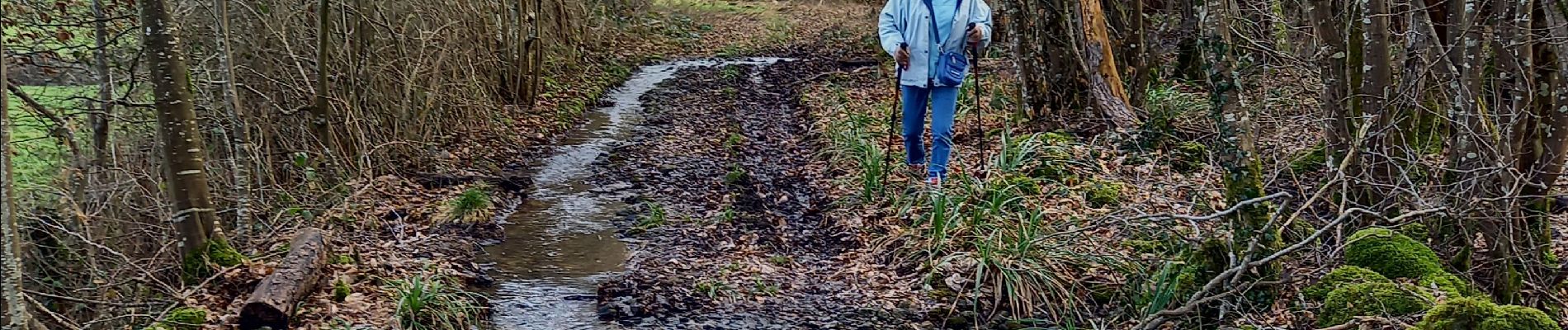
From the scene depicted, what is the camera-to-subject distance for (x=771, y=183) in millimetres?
8234

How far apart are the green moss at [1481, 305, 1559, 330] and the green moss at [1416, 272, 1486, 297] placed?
395 millimetres

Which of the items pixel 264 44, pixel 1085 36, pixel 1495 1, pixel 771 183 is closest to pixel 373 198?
pixel 264 44

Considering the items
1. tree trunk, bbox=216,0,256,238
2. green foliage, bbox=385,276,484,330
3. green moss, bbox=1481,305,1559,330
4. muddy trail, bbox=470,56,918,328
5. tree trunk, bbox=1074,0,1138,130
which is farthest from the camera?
tree trunk, bbox=1074,0,1138,130

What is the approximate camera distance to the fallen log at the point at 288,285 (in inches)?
184

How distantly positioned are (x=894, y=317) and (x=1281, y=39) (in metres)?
7.81

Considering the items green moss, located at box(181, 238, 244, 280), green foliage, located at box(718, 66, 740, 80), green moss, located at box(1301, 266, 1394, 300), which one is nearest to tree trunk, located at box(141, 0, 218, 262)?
green moss, located at box(181, 238, 244, 280)

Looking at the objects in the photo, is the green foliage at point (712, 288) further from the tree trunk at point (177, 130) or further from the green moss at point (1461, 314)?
the green moss at point (1461, 314)

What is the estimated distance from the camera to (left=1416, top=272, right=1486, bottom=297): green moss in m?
3.92

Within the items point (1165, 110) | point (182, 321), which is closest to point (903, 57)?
point (1165, 110)

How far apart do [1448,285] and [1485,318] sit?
0.63 m

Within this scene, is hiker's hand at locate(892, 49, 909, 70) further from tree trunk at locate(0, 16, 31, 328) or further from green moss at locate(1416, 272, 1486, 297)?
tree trunk at locate(0, 16, 31, 328)

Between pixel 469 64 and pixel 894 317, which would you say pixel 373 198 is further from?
pixel 894 317

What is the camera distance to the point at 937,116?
259 inches

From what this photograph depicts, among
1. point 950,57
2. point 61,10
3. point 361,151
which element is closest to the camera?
point 61,10
